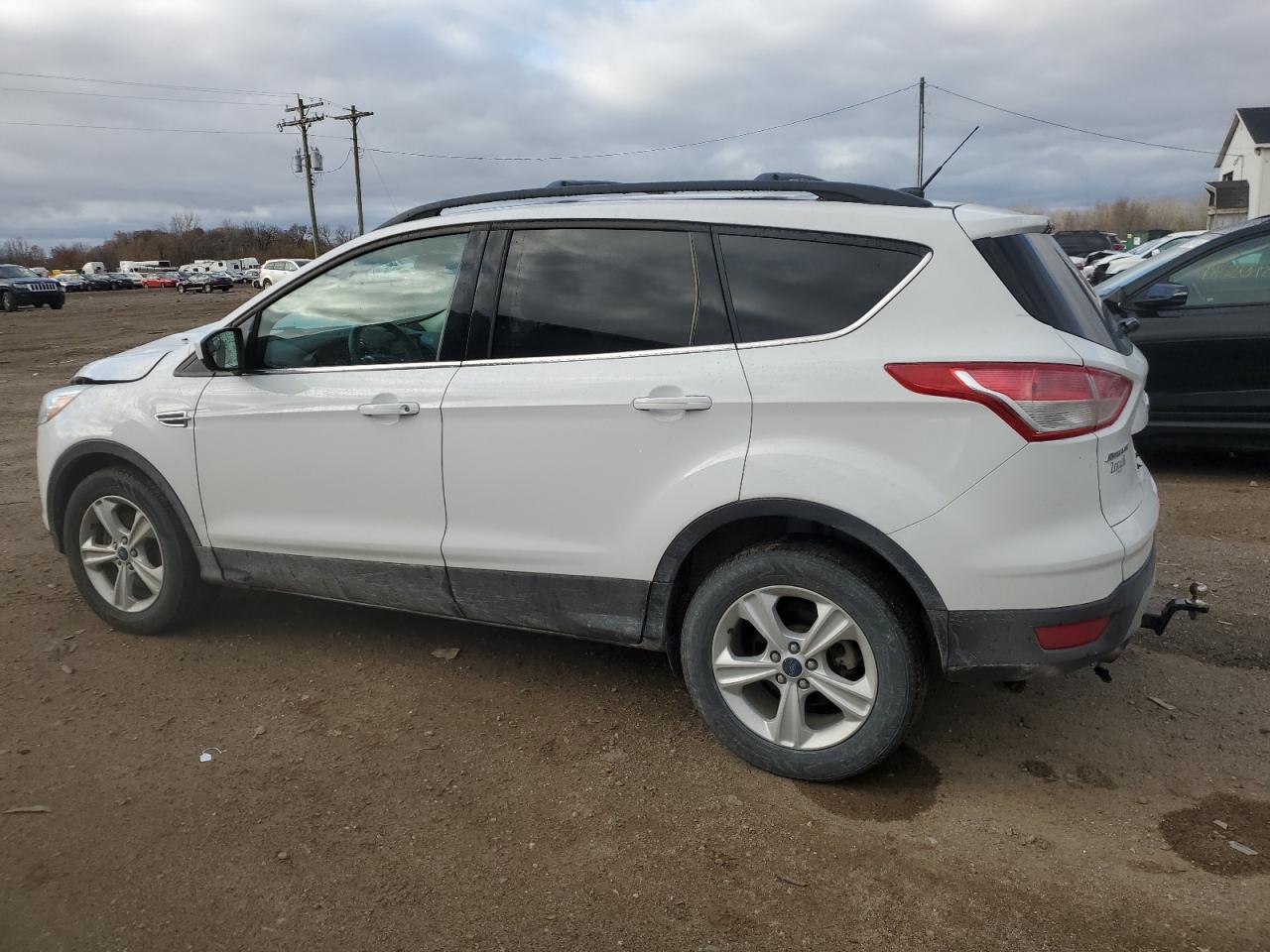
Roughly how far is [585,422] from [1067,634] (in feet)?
5.18

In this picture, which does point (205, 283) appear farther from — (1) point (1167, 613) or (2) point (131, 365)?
(1) point (1167, 613)

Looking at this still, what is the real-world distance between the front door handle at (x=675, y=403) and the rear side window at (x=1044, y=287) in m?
0.92

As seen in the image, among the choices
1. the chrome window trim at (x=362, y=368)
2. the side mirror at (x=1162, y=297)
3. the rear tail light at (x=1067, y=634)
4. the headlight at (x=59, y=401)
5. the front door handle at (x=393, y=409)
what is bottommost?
the rear tail light at (x=1067, y=634)

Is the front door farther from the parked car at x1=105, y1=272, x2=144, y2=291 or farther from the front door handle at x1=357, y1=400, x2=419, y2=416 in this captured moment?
the parked car at x1=105, y1=272, x2=144, y2=291

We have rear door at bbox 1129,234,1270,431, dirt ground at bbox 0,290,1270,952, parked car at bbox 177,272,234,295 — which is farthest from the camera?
parked car at bbox 177,272,234,295

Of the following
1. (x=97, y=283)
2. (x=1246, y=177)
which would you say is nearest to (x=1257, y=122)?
(x=1246, y=177)

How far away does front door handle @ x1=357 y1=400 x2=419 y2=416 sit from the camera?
366cm

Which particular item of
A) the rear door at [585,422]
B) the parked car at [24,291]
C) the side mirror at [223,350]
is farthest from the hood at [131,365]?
the parked car at [24,291]

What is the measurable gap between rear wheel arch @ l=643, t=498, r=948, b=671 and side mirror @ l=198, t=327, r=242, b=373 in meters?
2.00

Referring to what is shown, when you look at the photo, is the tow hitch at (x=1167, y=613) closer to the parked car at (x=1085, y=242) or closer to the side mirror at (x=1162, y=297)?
the side mirror at (x=1162, y=297)

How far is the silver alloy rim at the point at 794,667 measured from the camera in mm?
3098

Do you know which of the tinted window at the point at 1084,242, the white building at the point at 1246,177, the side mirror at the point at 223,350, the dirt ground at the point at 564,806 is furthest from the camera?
the white building at the point at 1246,177

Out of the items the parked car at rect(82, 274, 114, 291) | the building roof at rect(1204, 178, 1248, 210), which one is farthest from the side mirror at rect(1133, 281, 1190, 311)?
the parked car at rect(82, 274, 114, 291)

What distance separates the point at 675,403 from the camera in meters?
3.20
